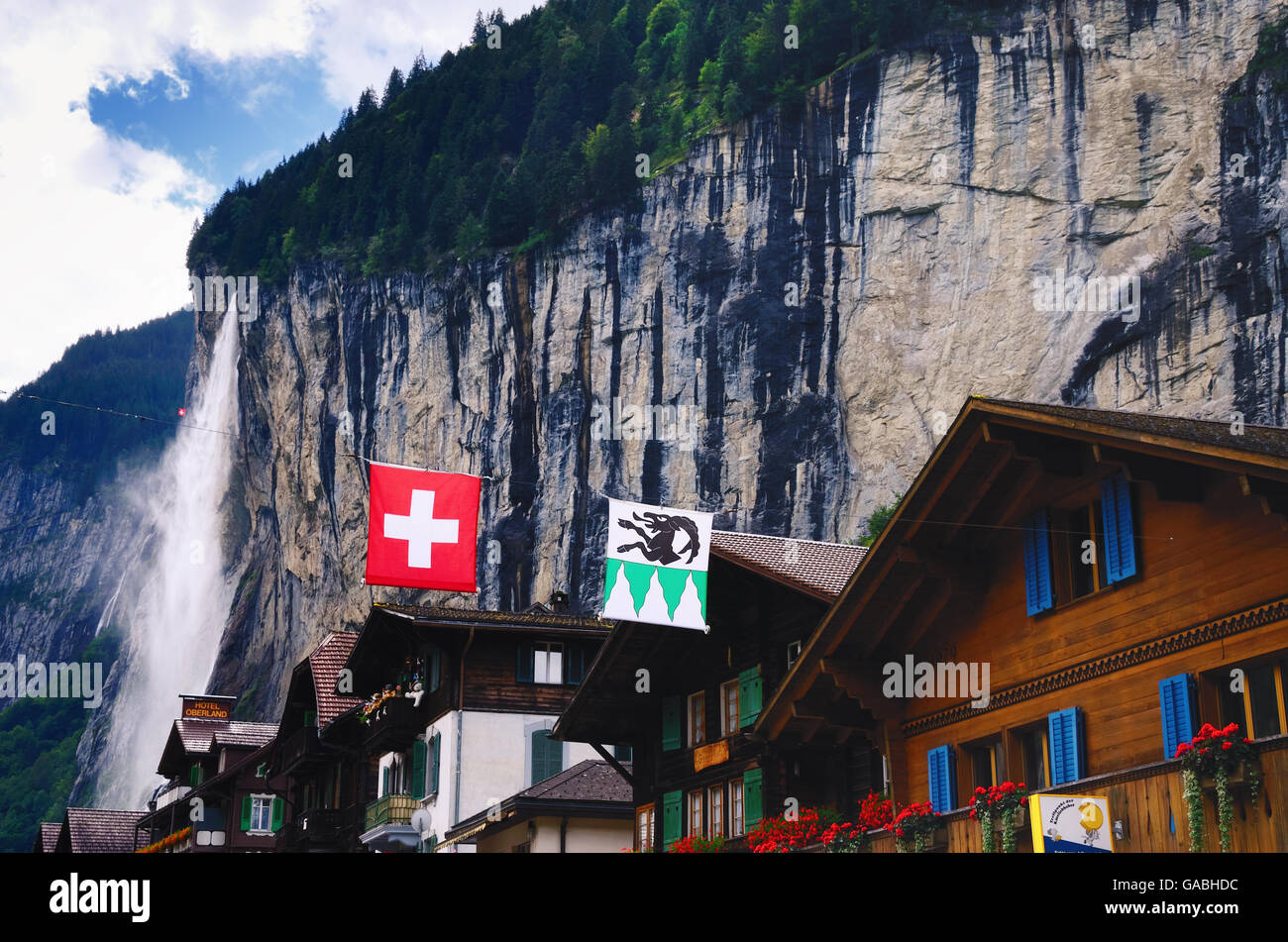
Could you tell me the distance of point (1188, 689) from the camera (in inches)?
579

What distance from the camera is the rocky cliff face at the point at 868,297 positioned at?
6506cm

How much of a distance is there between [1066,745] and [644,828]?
44.0ft

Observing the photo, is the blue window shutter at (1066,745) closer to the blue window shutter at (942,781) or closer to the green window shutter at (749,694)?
the blue window shutter at (942,781)

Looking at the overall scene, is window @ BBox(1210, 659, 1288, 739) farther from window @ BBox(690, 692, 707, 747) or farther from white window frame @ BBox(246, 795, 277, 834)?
white window frame @ BBox(246, 795, 277, 834)

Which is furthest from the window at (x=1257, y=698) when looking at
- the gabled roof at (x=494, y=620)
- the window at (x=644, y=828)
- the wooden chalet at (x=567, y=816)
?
the gabled roof at (x=494, y=620)

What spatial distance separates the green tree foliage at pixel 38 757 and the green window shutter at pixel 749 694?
4158 inches

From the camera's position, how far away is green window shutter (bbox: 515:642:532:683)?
36.3 m

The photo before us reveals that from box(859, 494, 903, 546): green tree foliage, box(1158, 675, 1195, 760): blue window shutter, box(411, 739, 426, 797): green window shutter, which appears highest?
box(859, 494, 903, 546): green tree foliage

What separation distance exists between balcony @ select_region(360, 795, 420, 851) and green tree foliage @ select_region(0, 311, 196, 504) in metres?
138

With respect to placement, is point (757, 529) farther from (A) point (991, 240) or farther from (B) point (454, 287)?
(B) point (454, 287)

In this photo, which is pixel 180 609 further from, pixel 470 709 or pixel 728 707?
pixel 728 707

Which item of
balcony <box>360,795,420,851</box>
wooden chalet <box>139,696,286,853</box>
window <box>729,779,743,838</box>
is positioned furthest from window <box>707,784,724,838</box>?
wooden chalet <box>139,696,286,853</box>

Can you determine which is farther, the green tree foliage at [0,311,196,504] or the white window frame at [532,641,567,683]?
the green tree foliage at [0,311,196,504]
